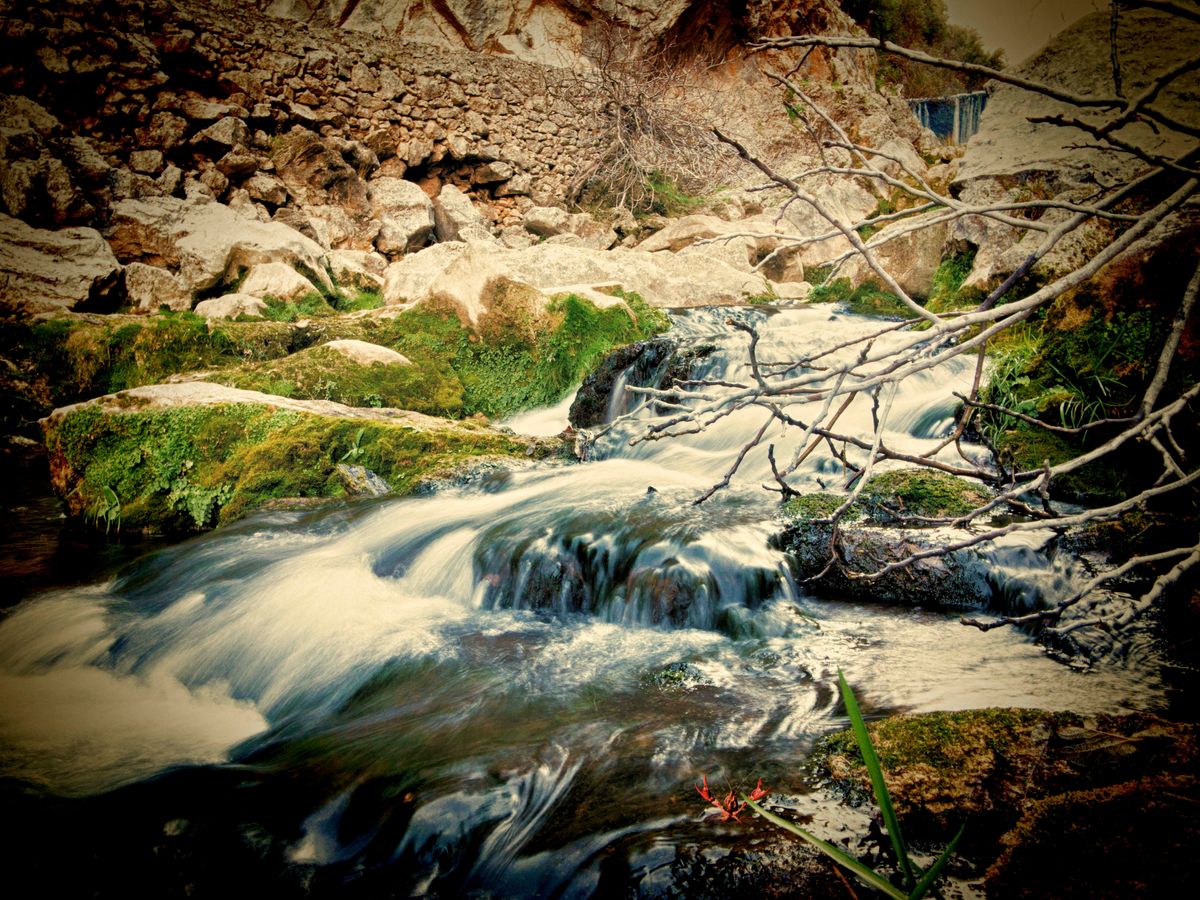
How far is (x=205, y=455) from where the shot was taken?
234 inches

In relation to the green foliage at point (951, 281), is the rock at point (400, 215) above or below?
above

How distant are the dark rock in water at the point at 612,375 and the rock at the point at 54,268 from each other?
717 centimetres

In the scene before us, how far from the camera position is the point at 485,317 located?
897cm

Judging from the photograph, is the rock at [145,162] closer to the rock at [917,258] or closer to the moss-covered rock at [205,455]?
the moss-covered rock at [205,455]

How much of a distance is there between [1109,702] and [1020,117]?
6.97m

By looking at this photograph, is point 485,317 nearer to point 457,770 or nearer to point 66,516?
point 66,516

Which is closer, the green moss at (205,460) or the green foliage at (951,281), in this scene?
the green moss at (205,460)

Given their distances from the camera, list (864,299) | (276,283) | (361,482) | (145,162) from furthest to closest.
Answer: (145,162), (864,299), (276,283), (361,482)

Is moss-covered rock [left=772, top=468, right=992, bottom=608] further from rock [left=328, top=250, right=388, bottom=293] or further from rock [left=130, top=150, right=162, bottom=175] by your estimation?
rock [left=130, top=150, right=162, bottom=175]

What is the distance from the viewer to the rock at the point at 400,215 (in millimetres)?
13336

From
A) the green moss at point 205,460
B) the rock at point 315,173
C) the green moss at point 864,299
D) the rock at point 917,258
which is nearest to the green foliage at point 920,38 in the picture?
the green moss at point 864,299

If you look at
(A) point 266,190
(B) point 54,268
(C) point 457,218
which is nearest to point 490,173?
(C) point 457,218

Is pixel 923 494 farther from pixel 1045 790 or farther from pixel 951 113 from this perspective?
pixel 951 113

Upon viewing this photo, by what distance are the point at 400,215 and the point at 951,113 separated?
2029cm
